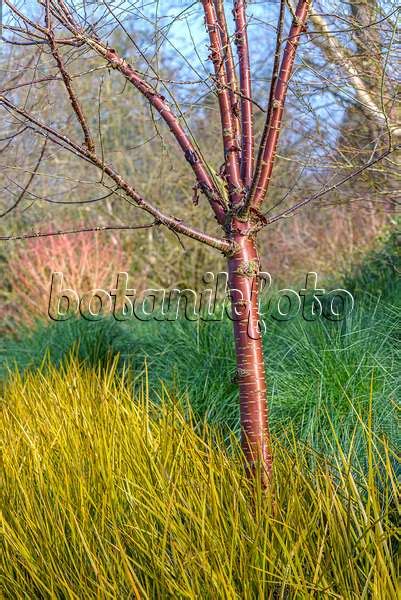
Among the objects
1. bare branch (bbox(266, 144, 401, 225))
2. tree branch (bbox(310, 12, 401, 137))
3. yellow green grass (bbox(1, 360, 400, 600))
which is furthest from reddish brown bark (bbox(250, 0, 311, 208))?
tree branch (bbox(310, 12, 401, 137))

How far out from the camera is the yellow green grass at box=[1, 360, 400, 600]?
1530 millimetres

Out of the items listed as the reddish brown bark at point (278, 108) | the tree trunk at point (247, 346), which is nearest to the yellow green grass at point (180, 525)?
the tree trunk at point (247, 346)

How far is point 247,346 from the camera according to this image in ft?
7.06

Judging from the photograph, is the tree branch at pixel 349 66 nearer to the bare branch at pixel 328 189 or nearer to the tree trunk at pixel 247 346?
the bare branch at pixel 328 189

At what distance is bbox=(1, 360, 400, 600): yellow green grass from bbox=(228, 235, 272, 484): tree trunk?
0.11 meters

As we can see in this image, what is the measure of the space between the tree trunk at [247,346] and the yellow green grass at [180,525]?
112 mm

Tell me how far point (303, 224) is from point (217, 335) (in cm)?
529

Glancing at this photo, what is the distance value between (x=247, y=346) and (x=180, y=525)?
0.62 meters

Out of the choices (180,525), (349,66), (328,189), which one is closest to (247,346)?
(328,189)

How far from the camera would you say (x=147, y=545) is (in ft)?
5.50

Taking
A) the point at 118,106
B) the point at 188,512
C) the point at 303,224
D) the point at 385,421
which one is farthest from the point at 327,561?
the point at 118,106

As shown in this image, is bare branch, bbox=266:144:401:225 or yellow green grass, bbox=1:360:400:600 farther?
bare branch, bbox=266:144:401:225

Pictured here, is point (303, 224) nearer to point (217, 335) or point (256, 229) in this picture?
point (217, 335)

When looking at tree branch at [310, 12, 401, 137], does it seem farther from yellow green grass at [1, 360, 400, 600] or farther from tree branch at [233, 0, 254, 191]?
yellow green grass at [1, 360, 400, 600]
